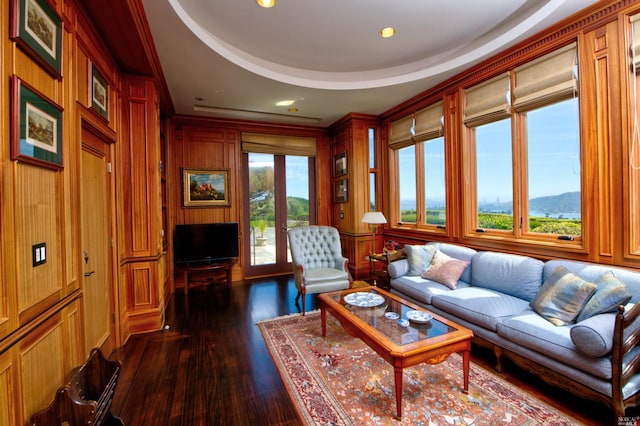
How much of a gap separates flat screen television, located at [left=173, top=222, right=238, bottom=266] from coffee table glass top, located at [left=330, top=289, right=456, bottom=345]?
2700mm

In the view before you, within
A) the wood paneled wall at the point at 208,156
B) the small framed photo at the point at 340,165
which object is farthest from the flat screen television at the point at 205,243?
the small framed photo at the point at 340,165

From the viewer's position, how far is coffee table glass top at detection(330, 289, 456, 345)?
2.14 m

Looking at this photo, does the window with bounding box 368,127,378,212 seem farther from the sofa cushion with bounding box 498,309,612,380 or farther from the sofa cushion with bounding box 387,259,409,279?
the sofa cushion with bounding box 498,309,612,380

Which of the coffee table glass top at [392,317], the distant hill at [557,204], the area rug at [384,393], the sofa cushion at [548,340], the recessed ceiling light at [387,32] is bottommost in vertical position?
the area rug at [384,393]

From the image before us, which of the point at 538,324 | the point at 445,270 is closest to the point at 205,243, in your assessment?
the point at 445,270

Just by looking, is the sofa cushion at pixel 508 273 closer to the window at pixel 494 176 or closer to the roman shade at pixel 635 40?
the window at pixel 494 176

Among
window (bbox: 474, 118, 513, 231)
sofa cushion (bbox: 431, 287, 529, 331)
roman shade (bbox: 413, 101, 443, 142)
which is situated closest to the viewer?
sofa cushion (bbox: 431, 287, 529, 331)

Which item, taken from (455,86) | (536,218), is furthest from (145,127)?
(536,218)

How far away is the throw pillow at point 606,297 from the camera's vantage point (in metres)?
2.03

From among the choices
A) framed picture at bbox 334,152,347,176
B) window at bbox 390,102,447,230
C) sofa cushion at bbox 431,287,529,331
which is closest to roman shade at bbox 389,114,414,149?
window at bbox 390,102,447,230

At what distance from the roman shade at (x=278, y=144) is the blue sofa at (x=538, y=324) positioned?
3328 mm

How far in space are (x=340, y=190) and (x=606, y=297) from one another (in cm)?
417

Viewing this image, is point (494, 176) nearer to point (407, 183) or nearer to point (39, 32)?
point (407, 183)

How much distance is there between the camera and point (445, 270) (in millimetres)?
3400
